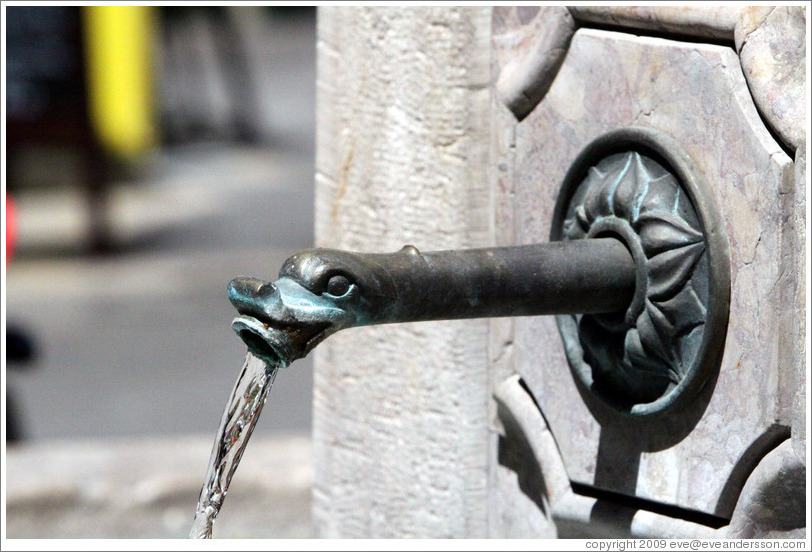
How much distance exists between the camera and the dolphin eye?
110 cm

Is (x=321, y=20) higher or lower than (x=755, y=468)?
higher

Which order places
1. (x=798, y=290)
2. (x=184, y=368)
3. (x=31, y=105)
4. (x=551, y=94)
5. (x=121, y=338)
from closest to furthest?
(x=798, y=290) → (x=551, y=94) → (x=184, y=368) → (x=121, y=338) → (x=31, y=105)

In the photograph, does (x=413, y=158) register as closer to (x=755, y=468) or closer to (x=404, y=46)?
(x=404, y=46)

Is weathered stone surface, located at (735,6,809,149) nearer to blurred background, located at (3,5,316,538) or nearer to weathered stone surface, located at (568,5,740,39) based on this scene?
weathered stone surface, located at (568,5,740,39)

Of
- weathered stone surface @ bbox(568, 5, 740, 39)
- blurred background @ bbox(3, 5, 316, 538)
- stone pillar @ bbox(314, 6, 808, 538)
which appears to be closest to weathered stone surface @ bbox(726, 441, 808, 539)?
stone pillar @ bbox(314, 6, 808, 538)

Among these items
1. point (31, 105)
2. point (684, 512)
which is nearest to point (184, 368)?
→ point (31, 105)

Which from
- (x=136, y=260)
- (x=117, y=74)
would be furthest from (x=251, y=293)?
(x=117, y=74)

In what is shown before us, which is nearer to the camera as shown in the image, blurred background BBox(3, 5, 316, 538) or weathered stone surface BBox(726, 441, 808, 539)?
weathered stone surface BBox(726, 441, 808, 539)

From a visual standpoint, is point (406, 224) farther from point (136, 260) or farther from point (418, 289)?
point (136, 260)

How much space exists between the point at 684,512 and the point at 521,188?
45cm

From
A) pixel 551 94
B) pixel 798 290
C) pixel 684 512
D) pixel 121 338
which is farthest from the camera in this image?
pixel 121 338

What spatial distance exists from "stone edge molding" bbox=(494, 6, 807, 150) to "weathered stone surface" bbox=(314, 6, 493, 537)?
16cm

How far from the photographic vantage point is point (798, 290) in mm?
1144

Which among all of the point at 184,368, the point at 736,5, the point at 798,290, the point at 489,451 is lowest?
the point at 184,368
